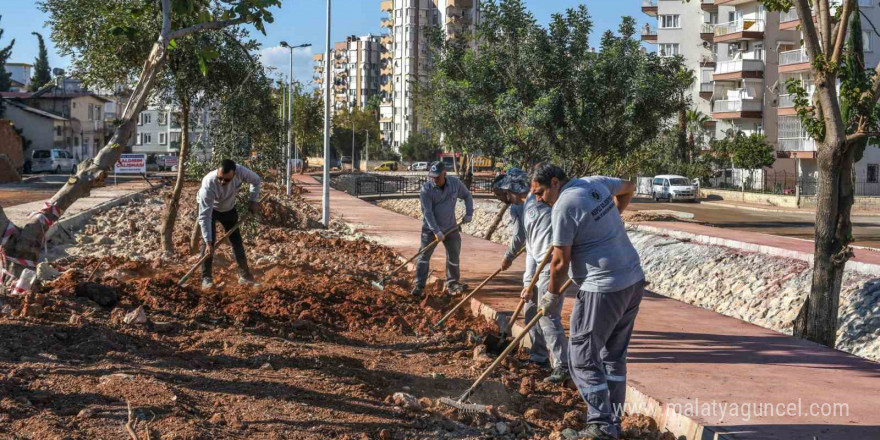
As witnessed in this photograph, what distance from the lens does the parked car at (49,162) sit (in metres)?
47.9

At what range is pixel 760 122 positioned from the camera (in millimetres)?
50219

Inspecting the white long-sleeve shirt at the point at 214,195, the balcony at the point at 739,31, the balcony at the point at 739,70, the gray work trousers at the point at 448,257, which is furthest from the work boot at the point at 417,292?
the balcony at the point at 739,31

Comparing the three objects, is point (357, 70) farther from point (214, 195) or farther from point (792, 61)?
point (214, 195)

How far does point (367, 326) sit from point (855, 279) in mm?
7974

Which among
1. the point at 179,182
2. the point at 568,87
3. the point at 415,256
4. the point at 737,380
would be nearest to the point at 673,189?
the point at 568,87

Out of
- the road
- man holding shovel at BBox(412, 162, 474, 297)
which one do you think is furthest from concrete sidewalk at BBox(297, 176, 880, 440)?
the road

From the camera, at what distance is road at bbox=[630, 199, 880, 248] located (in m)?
24.2

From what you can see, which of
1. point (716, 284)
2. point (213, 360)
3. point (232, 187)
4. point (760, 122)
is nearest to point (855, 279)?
point (716, 284)

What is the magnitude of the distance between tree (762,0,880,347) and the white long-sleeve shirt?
620 centimetres

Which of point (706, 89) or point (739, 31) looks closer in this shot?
point (739, 31)

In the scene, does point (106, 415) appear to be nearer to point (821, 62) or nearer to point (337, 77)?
point (821, 62)

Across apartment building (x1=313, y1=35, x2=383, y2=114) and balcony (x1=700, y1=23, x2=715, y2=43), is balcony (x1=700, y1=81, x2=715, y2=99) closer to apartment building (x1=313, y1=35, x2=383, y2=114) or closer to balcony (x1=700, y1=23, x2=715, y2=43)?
balcony (x1=700, y1=23, x2=715, y2=43)

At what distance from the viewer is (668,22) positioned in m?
62.0

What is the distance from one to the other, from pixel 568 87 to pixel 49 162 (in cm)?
3829
